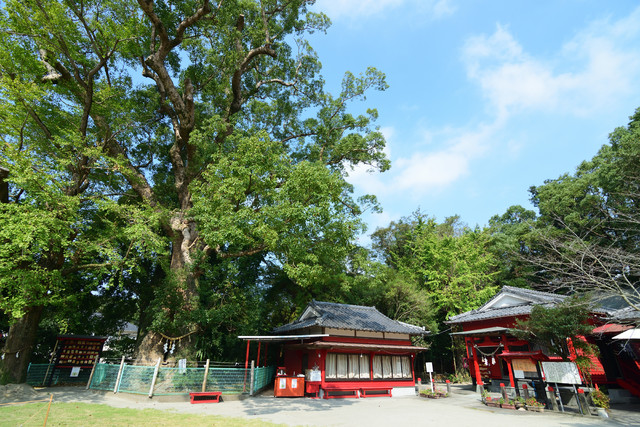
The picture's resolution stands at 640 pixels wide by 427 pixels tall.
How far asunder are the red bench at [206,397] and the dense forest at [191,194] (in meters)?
2.48

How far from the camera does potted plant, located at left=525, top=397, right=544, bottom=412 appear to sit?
10.5 meters

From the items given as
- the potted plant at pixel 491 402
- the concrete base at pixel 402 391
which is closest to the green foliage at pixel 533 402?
the potted plant at pixel 491 402

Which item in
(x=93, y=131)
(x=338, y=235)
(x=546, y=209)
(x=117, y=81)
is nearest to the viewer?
(x=338, y=235)

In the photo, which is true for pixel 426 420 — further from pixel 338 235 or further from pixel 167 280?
pixel 167 280

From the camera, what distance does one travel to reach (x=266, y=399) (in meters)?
12.2

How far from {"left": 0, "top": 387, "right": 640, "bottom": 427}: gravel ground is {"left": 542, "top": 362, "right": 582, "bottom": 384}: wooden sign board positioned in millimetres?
986

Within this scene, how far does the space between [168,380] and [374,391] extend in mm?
9418

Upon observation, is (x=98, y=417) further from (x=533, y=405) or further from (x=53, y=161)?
(x=533, y=405)

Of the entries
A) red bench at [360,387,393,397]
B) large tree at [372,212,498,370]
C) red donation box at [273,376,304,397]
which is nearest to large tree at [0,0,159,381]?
red donation box at [273,376,304,397]

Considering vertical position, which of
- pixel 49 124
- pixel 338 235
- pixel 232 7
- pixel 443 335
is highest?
pixel 232 7

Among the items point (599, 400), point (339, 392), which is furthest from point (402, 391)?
point (599, 400)

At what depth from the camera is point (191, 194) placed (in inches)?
592

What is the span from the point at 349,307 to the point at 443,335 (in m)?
10.9

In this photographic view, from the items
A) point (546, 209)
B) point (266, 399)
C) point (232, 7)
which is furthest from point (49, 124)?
point (546, 209)
